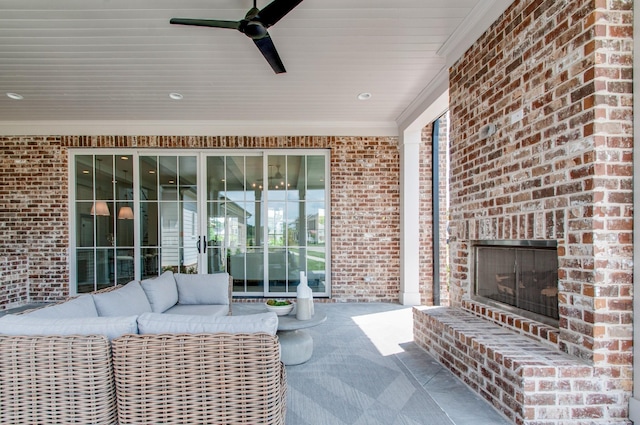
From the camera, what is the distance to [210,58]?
10.7 feet

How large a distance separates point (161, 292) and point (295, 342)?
1.49 m

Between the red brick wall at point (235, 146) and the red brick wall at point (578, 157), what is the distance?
115 inches

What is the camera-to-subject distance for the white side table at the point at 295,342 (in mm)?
2850

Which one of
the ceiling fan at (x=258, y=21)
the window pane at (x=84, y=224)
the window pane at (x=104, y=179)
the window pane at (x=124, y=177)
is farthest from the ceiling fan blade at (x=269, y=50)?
the window pane at (x=84, y=224)

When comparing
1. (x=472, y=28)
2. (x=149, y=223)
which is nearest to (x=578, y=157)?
(x=472, y=28)

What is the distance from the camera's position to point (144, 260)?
5277 mm

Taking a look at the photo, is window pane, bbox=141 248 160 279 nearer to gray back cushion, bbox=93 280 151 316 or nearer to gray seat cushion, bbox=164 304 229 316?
gray seat cushion, bbox=164 304 229 316

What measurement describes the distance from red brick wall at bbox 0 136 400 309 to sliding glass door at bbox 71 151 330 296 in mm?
200

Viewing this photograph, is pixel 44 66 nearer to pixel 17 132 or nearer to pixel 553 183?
pixel 17 132

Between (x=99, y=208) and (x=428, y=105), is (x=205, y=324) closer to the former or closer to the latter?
(x=428, y=105)

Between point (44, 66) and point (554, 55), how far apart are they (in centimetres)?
450

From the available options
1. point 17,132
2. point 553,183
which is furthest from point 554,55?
point 17,132

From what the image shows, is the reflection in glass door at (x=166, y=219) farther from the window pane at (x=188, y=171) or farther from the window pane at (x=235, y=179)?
the window pane at (x=235, y=179)

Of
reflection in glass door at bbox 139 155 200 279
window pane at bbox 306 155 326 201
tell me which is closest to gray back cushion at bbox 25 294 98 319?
reflection in glass door at bbox 139 155 200 279
